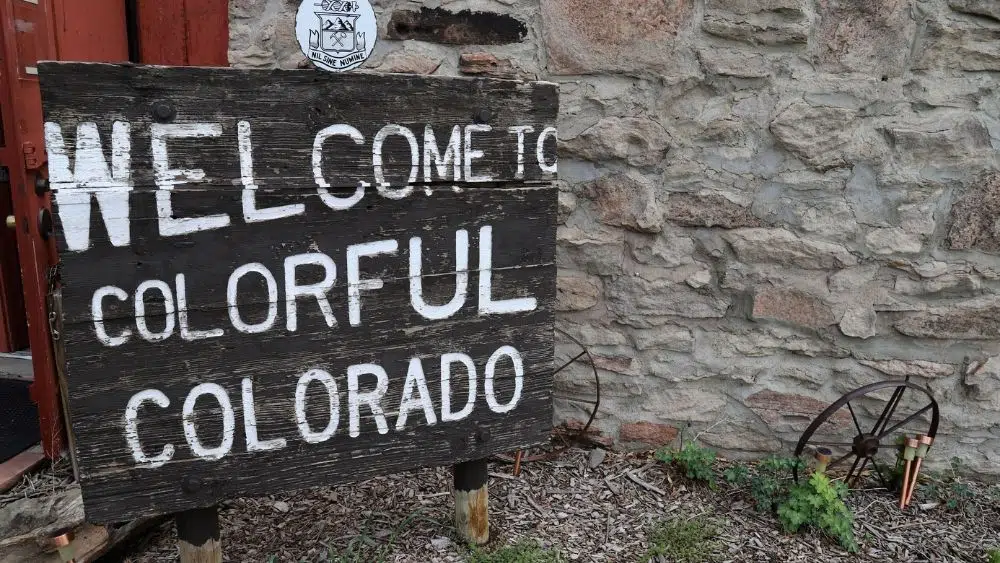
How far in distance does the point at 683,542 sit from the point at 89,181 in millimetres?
1871

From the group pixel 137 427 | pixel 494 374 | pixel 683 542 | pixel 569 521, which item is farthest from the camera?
pixel 569 521

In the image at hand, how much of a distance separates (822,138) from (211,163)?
1939 mm

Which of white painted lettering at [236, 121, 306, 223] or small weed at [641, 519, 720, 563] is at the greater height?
white painted lettering at [236, 121, 306, 223]

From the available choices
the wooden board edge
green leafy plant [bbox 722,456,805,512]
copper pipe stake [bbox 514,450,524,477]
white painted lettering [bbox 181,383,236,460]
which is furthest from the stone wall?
the wooden board edge

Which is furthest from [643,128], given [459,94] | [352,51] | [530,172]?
[352,51]

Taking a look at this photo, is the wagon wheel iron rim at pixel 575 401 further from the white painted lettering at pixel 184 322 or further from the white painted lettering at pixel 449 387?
the white painted lettering at pixel 184 322

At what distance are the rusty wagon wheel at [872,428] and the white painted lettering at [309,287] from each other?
175 cm

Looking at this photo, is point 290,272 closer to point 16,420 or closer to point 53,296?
point 53,296

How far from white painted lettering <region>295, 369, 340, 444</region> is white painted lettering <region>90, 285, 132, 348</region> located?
1.27ft

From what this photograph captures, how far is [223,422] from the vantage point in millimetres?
1577

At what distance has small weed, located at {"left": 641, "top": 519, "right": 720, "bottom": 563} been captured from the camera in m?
2.08

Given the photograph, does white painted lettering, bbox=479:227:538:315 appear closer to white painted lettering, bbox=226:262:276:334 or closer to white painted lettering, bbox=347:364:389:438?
white painted lettering, bbox=347:364:389:438

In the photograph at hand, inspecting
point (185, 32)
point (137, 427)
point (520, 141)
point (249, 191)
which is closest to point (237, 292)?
point (249, 191)

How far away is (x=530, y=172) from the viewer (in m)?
1.78
